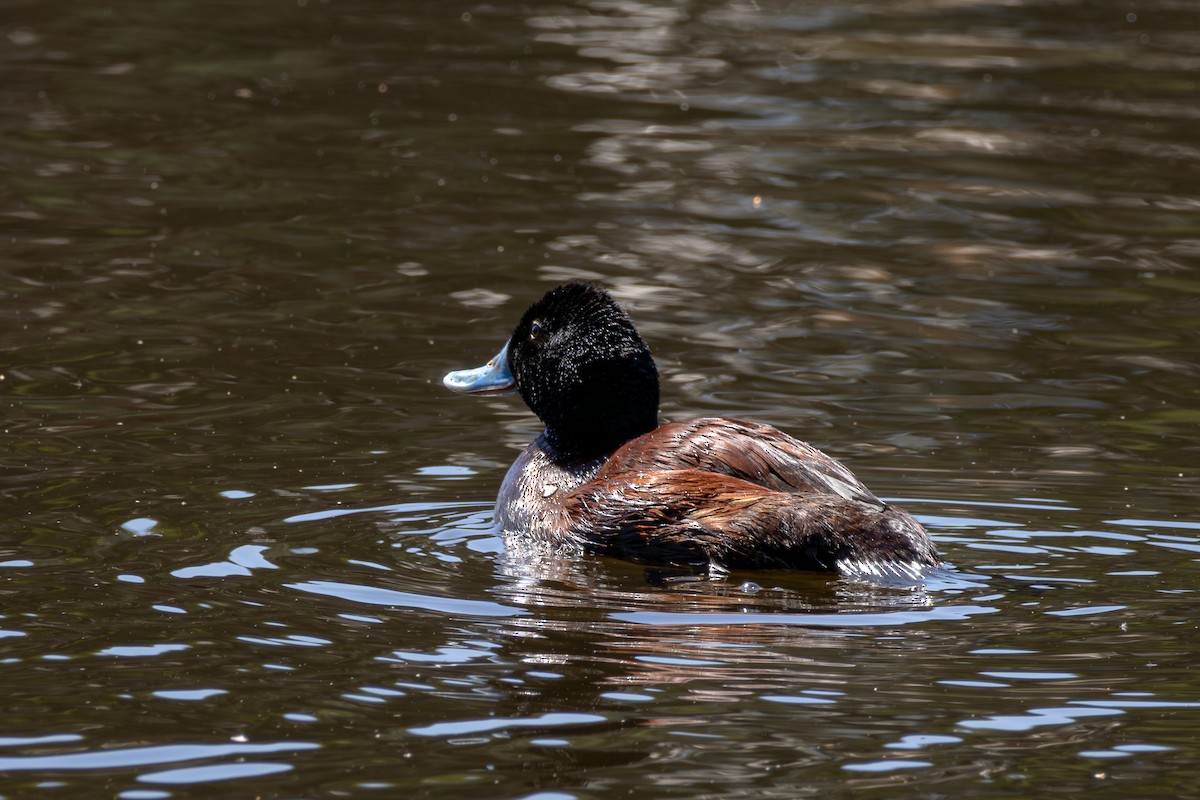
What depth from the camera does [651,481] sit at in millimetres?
7418

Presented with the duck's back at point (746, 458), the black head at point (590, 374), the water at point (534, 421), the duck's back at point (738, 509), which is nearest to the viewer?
the water at point (534, 421)

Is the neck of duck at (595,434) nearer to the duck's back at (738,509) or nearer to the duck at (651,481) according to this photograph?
the duck at (651,481)

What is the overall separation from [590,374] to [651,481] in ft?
2.87

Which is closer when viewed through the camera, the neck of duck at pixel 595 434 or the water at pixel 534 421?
the water at pixel 534 421

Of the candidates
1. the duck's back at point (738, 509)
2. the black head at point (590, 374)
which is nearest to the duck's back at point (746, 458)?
the duck's back at point (738, 509)

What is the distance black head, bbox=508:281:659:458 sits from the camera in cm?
809

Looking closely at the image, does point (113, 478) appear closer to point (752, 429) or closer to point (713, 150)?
point (752, 429)

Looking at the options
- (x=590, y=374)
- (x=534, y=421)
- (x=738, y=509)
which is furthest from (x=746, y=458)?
(x=534, y=421)

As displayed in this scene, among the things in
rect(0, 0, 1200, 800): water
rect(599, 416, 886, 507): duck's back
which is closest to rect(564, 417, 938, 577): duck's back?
rect(599, 416, 886, 507): duck's back

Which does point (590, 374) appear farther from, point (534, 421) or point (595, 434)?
point (534, 421)

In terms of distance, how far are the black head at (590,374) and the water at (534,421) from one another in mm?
528

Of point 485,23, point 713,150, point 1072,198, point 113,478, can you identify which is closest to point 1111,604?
point 113,478

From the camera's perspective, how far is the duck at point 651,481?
702 centimetres

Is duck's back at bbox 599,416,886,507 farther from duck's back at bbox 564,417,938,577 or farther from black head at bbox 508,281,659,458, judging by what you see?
black head at bbox 508,281,659,458
